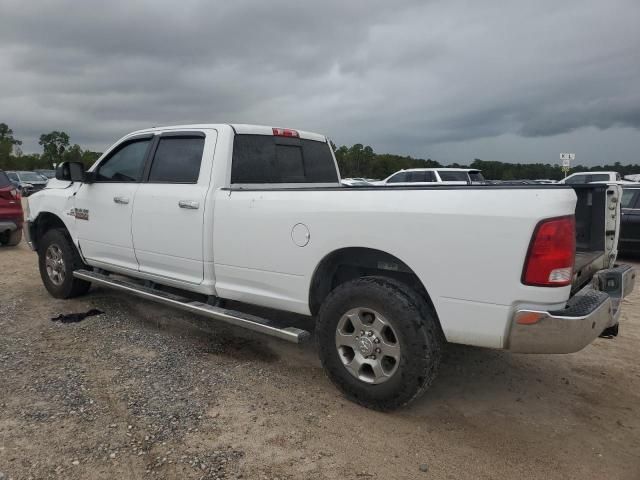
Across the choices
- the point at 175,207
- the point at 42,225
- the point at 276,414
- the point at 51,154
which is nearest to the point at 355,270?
the point at 276,414

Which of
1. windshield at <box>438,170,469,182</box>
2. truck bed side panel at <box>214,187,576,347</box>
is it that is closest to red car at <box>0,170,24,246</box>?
truck bed side panel at <box>214,187,576,347</box>

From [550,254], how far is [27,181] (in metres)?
31.2

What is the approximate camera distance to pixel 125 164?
Result: 16.7ft

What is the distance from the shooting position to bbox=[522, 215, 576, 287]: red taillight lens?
263 centimetres

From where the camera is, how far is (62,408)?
332 centimetres

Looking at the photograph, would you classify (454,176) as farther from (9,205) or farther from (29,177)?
(29,177)

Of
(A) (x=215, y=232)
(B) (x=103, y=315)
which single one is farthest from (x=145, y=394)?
(B) (x=103, y=315)

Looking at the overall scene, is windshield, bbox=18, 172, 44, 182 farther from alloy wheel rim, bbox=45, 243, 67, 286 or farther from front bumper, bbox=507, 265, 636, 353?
front bumper, bbox=507, 265, 636, 353

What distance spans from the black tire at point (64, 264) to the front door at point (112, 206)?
290 mm

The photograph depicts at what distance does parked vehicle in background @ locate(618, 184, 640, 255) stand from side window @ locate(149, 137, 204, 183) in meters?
8.30

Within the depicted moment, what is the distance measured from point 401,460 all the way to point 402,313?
817 millimetres

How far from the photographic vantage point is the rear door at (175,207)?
4211mm

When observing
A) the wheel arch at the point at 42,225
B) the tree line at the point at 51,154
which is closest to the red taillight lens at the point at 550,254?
the wheel arch at the point at 42,225

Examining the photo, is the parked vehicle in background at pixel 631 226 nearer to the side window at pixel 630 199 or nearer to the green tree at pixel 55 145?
the side window at pixel 630 199
